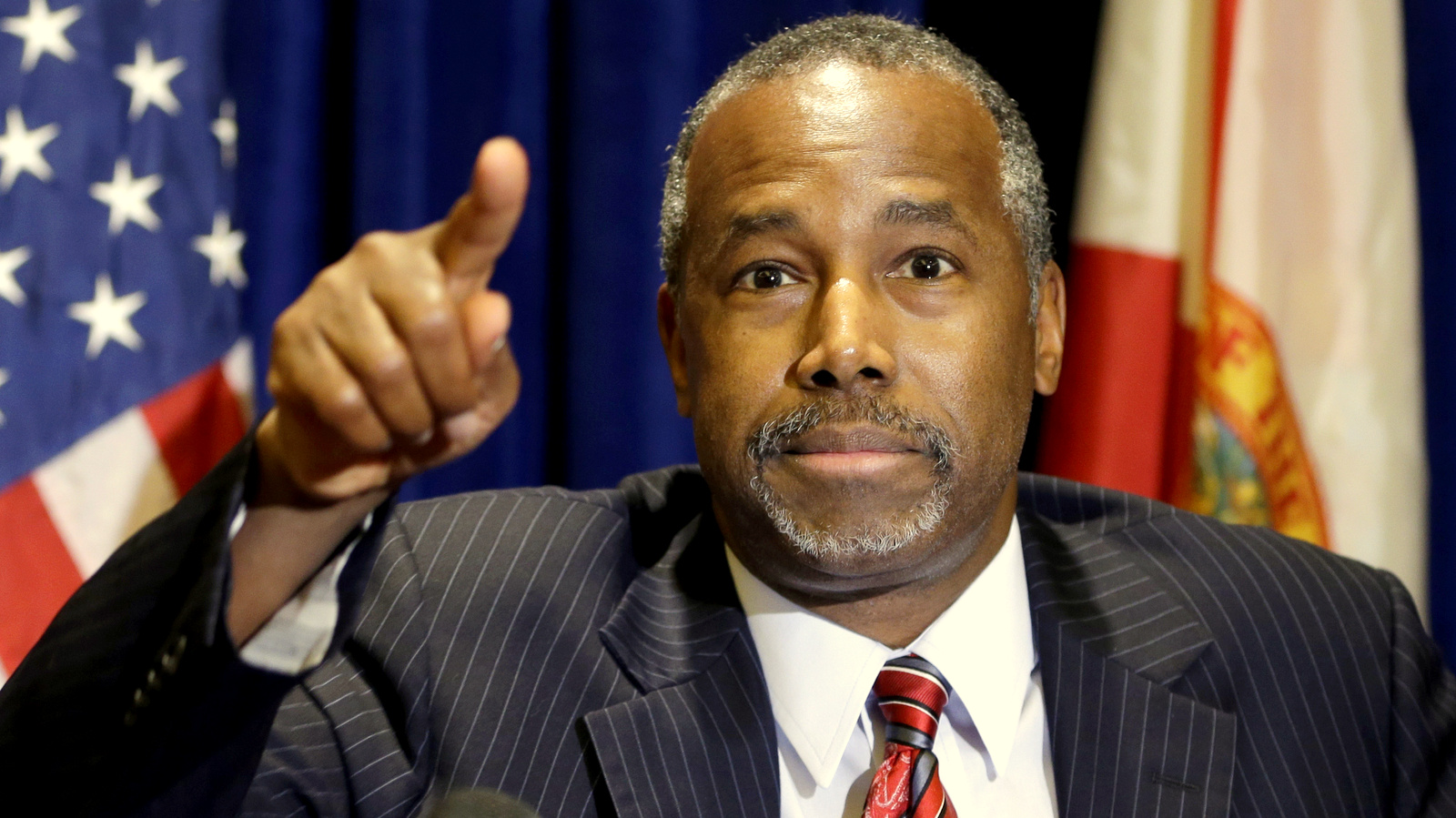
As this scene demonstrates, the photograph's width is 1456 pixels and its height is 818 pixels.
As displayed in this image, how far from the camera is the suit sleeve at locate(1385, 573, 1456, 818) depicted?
1564mm

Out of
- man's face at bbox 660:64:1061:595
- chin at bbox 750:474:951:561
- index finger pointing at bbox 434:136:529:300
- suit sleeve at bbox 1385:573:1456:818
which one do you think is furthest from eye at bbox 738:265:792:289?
suit sleeve at bbox 1385:573:1456:818

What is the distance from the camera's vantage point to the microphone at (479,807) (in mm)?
764

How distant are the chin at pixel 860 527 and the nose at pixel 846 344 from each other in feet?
0.46

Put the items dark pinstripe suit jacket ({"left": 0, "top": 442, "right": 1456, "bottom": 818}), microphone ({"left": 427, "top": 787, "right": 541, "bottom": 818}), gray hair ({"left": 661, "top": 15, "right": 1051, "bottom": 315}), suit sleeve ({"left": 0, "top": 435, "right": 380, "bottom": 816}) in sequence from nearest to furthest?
microphone ({"left": 427, "top": 787, "right": 541, "bottom": 818}) < suit sleeve ({"left": 0, "top": 435, "right": 380, "bottom": 816}) < dark pinstripe suit jacket ({"left": 0, "top": 442, "right": 1456, "bottom": 818}) < gray hair ({"left": 661, "top": 15, "right": 1051, "bottom": 315})

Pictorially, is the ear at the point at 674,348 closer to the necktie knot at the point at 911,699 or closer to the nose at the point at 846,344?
the nose at the point at 846,344

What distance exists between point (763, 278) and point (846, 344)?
7.6 inches

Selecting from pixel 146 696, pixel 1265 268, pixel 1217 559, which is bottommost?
pixel 1217 559

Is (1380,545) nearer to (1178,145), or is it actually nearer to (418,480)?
(1178,145)

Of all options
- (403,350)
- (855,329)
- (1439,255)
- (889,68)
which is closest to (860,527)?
(855,329)

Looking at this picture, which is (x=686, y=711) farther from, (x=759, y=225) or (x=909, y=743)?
(x=759, y=225)

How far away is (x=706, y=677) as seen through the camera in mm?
1486

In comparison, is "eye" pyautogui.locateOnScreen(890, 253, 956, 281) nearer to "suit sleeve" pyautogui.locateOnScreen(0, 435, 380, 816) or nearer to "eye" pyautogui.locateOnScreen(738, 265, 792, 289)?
"eye" pyautogui.locateOnScreen(738, 265, 792, 289)

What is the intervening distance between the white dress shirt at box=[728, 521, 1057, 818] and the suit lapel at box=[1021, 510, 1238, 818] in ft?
0.16

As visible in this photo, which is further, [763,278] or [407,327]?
[763,278]
